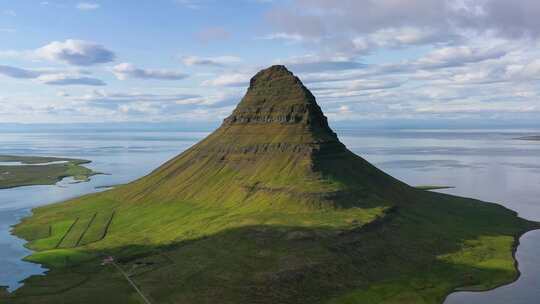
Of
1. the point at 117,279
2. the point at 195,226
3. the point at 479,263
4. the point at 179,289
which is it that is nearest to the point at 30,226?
the point at 195,226

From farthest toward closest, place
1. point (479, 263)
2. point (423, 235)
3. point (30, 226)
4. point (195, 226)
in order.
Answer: point (30, 226), point (195, 226), point (423, 235), point (479, 263)

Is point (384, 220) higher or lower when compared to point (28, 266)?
higher

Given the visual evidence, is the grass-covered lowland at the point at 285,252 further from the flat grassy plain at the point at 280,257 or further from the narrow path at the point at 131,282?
the narrow path at the point at 131,282

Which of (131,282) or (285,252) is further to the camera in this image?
(285,252)

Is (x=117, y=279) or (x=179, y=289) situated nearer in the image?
(x=179, y=289)

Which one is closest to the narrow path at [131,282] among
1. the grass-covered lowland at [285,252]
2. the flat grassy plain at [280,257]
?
the grass-covered lowland at [285,252]

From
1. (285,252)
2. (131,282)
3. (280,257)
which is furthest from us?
(285,252)

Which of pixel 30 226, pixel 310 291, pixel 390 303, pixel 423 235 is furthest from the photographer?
pixel 30 226

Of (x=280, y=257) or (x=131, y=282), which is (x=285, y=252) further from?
(x=131, y=282)

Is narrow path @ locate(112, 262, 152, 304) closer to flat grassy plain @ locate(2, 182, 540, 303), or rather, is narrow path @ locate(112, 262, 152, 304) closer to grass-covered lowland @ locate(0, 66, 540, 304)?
grass-covered lowland @ locate(0, 66, 540, 304)

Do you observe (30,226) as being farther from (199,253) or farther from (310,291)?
(310,291)

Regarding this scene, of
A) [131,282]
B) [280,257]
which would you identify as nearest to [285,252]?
[280,257]
